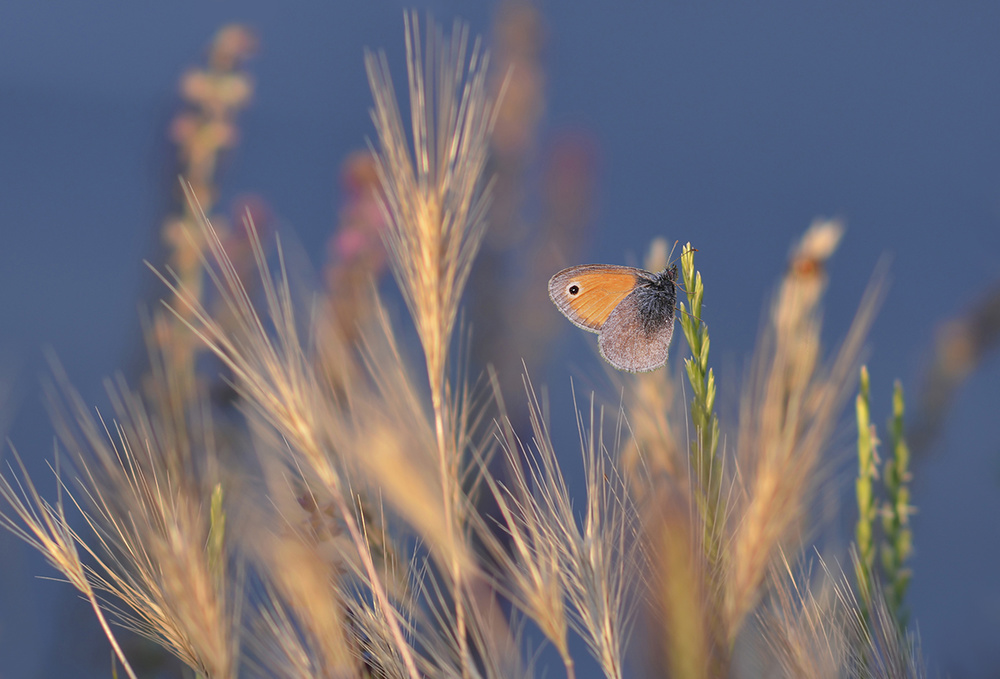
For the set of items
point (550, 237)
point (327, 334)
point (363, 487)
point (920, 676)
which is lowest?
point (920, 676)

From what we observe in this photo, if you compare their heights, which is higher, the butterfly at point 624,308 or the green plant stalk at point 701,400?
the butterfly at point 624,308

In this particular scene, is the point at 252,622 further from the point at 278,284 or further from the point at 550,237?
the point at 550,237

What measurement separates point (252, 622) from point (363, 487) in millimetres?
110

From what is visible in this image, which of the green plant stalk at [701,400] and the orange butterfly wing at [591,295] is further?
the orange butterfly wing at [591,295]

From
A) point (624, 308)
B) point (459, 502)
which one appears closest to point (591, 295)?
point (624, 308)

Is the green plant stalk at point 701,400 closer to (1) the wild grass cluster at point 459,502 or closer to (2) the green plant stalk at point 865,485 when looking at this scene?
(1) the wild grass cluster at point 459,502

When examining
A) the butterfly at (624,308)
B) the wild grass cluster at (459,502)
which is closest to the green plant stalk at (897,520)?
→ the wild grass cluster at (459,502)

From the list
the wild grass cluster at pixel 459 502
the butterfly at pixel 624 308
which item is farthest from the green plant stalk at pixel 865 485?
the butterfly at pixel 624 308

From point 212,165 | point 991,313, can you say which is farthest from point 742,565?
point 212,165

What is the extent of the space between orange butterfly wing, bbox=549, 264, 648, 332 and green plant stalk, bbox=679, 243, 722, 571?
120mm

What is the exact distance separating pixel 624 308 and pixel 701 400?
0.14 m

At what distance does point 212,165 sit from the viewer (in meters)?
0.72

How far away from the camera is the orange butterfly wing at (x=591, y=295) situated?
43 centimetres

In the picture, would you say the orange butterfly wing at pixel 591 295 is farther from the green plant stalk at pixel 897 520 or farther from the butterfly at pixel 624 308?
the green plant stalk at pixel 897 520
